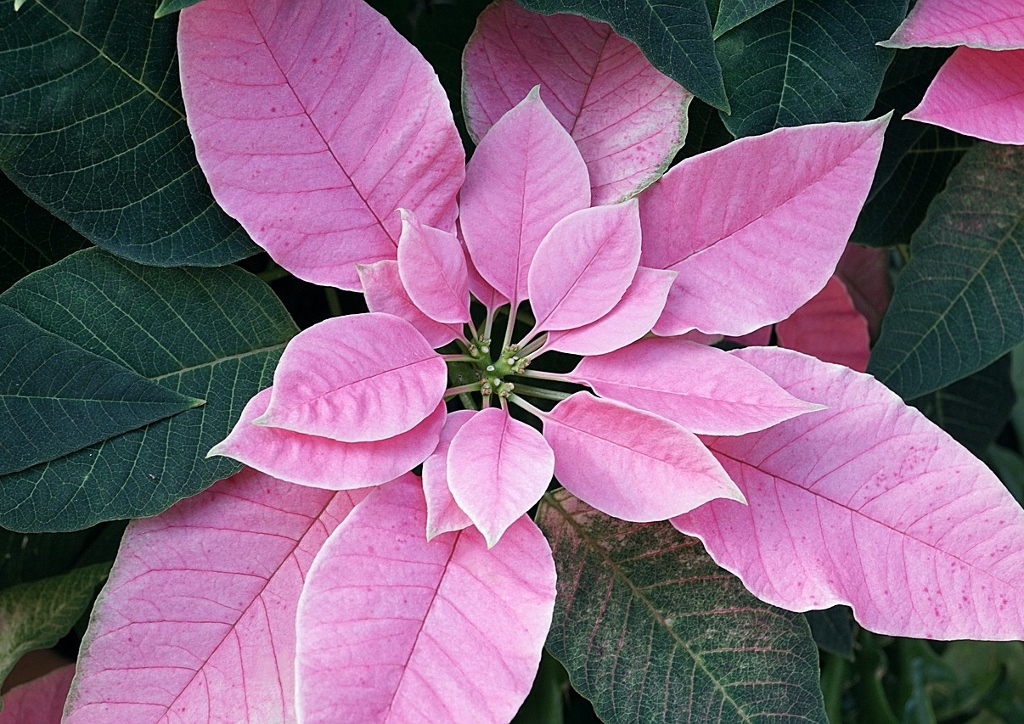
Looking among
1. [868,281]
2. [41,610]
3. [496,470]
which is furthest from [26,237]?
[868,281]

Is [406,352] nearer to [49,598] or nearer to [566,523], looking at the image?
[566,523]

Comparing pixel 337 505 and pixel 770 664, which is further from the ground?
pixel 337 505

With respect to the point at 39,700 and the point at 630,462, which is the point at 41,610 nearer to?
the point at 39,700

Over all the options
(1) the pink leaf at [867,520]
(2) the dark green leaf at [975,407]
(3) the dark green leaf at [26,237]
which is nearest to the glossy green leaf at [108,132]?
(3) the dark green leaf at [26,237]

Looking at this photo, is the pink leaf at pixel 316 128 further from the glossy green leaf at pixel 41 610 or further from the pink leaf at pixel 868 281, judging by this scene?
the pink leaf at pixel 868 281

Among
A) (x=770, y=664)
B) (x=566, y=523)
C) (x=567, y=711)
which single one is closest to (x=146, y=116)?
(x=566, y=523)

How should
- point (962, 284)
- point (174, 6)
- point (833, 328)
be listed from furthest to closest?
point (833, 328), point (962, 284), point (174, 6)
